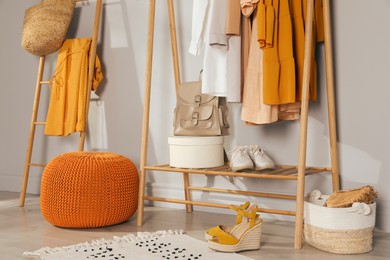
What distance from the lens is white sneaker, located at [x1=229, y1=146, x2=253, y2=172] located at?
2.55 metres

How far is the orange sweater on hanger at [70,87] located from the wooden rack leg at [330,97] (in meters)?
1.69

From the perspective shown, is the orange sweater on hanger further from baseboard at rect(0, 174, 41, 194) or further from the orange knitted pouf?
the orange knitted pouf

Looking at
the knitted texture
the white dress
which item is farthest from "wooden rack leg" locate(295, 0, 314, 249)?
the knitted texture

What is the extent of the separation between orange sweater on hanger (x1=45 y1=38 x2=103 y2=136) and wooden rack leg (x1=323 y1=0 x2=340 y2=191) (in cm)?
169

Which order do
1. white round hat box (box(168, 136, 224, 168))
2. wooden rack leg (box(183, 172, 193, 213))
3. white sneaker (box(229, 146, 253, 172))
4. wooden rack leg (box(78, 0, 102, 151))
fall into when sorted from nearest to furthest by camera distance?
white sneaker (box(229, 146, 253, 172))
white round hat box (box(168, 136, 224, 168))
wooden rack leg (box(183, 172, 193, 213))
wooden rack leg (box(78, 0, 102, 151))

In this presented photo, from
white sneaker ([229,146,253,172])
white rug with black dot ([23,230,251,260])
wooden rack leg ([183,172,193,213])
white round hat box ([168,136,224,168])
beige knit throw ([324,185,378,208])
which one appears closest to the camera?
white rug with black dot ([23,230,251,260])

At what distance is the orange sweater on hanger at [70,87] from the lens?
11.5 feet

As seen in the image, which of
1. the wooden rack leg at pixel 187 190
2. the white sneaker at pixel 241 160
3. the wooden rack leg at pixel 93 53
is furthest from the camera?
the wooden rack leg at pixel 93 53

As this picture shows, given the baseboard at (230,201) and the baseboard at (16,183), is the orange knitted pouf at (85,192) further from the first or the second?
the baseboard at (16,183)

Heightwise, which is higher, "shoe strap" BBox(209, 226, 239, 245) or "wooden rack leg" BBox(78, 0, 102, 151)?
"wooden rack leg" BBox(78, 0, 102, 151)

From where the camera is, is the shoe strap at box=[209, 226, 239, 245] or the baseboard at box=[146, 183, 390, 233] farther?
the baseboard at box=[146, 183, 390, 233]

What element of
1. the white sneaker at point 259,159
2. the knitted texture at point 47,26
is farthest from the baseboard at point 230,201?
the knitted texture at point 47,26

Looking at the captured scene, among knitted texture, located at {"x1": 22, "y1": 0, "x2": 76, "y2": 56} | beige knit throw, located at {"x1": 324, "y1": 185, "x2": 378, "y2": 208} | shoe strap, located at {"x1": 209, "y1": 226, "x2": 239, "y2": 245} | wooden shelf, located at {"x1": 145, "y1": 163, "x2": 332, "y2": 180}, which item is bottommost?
shoe strap, located at {"x1": 209, "y1": 226, "x2": 239, "y2": 245}

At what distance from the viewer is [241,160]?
8.44 feet
